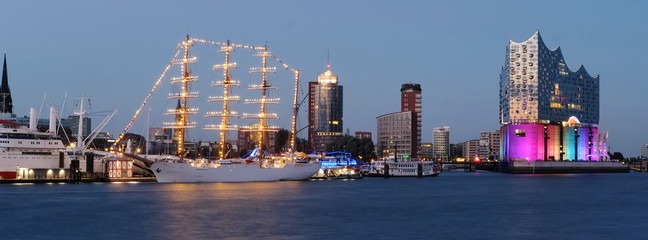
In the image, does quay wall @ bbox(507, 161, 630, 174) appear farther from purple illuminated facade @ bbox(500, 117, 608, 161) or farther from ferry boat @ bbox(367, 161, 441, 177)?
ferry boat @ bbox(367, 161, 441, 177)

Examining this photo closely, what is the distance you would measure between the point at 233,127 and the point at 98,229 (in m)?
69.1

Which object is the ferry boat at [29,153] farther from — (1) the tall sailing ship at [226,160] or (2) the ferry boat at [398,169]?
(2) the ferry boat at [398,169]

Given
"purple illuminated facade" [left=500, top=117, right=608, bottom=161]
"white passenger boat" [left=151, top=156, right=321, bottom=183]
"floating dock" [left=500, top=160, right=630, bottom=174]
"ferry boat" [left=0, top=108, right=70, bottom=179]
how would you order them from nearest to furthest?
"ferry boat" [left=0, top=108, right=70, bottom=179] < "white passenger boat" [left=151, top=156, right=321, bottom=183] < "floating dock" [left=500, top=160, right=630, bottom=174] < "purple illuminated facade" [left=500, top=117, right=608, bottom=161]

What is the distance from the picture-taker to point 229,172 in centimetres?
10331

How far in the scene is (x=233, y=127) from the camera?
11438 centimetres

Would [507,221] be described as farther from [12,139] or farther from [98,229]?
[12,139]

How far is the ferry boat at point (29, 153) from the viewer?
9281 centimetres

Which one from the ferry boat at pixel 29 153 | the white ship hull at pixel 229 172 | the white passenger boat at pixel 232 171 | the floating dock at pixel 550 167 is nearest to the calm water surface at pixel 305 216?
the ferry boat at pixel 29 153

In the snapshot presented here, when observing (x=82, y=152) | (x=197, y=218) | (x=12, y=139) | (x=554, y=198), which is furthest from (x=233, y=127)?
(x=197, y=218)

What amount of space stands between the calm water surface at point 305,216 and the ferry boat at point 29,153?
54.1ft

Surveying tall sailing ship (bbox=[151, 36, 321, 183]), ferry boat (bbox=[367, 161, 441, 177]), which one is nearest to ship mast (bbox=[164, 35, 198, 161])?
tall sailing ship (bbox=[151, 36, 321, 183])

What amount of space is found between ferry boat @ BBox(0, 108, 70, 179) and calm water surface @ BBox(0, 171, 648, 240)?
54.1ft

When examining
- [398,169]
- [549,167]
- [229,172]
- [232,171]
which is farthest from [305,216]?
[549,167]

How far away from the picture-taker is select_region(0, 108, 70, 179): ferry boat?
9281 centimetres
